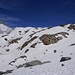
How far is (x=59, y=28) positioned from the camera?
70.9 m

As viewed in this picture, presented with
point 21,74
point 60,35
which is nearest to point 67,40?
point 60,35

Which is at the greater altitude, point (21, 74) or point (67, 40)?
point (67, 40)

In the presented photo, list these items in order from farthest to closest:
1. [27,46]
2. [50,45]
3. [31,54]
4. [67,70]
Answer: [27,46]
[50,45]
[31,54]
[67,70]

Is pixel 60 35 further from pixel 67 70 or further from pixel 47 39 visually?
pixel 67 70

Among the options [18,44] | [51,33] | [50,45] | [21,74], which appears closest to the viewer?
[21,74]

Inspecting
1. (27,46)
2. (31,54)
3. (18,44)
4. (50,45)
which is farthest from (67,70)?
(18,44)

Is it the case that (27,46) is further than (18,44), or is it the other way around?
(18,44)

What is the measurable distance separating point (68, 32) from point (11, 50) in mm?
21309

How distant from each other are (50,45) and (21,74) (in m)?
29.0

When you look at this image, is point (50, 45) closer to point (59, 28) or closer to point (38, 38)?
point (38, 38)

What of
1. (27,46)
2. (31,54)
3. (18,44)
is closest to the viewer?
(31,54)

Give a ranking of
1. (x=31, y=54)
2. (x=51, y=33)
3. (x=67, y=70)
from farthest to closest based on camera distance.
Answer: (x=51, y=33) < (x=31, y=54) < (x=67, y=70)

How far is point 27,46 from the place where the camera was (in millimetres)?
59594

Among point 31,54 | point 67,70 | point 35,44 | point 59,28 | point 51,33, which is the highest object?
point 59,28
